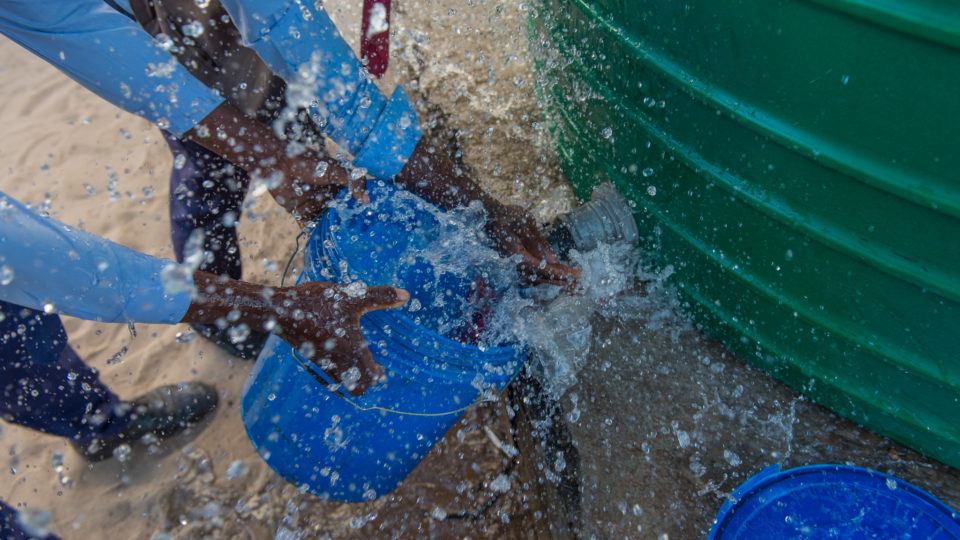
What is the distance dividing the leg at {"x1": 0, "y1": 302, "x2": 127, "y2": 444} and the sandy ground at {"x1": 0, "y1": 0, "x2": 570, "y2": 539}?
0.25m

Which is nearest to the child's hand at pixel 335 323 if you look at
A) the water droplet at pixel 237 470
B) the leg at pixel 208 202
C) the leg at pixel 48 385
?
the leg at pixel 48 385

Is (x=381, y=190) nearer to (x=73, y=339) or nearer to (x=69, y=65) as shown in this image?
(x=69, y=65)

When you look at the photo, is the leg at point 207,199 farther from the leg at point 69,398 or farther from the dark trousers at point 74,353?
the leg at point 69,398

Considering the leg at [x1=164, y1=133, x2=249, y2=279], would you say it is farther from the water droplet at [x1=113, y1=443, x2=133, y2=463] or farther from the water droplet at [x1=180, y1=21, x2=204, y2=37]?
the water droplet at [x1=113, y1=443, x2=133, y2=463]

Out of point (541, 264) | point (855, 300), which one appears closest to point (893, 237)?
point (855, 300)

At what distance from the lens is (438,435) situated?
72.1 inches

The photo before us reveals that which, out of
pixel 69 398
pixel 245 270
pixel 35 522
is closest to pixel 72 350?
pixel 69 398

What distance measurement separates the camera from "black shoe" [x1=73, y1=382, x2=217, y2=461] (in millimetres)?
2373

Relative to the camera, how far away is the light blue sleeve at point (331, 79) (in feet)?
5.30

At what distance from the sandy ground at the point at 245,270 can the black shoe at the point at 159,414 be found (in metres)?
0.05

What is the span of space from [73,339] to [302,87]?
1635 millimetres

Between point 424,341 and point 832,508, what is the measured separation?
0.91 metres

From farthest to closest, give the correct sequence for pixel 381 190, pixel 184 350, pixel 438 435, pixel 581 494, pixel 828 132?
pixel 184 350 → pixel 581 494 → pixel 438 435 → pixel 381 190 → pixel 828 132

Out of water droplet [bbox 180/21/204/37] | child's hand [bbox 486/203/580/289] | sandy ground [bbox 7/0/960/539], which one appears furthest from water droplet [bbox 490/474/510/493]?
water droplet [bbox 180/21/204/37]
